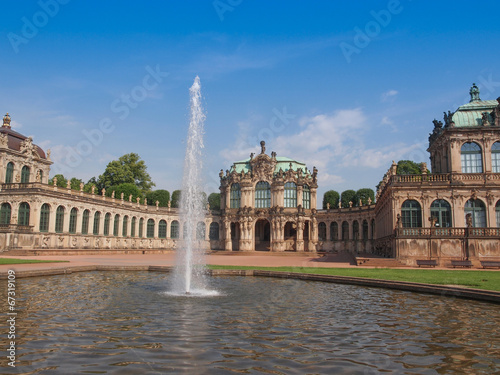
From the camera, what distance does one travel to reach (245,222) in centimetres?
7319

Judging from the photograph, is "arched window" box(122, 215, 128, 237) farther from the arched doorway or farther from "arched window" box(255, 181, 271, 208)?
the arched doorway

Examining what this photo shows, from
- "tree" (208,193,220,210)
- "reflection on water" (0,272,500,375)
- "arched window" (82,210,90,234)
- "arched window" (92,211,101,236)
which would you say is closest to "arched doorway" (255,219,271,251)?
"tree" (208,193,220,210)

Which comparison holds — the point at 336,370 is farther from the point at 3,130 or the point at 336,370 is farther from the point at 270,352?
the point at 3,130

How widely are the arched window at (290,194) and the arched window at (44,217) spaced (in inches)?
1526

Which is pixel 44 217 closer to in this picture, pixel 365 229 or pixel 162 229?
pixel 162 229

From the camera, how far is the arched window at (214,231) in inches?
3076

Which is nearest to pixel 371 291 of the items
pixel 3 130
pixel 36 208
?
pixel 36 208

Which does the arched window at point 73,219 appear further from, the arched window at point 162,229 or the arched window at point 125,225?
the arched window at point 162,229

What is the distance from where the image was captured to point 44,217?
5059 cm

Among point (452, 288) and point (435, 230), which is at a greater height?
point (435, 230)

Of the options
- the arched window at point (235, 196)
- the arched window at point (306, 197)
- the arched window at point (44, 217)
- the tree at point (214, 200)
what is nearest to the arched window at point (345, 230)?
the arched window at point (306, 197)

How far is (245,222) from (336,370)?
65.9 meters

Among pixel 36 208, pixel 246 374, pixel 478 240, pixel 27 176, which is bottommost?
pixel 246 374

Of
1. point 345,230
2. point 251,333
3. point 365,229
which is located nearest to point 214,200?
point 345,230
